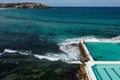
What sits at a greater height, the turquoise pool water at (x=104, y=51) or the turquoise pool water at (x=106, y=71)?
the turquoise pool water at (x=106, y=71)

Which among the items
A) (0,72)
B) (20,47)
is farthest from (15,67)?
(20,47)

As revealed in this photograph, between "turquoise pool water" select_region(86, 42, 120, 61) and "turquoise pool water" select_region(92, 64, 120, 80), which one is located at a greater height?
"turquoise pool water" select_region(92, 64, 120, 80)

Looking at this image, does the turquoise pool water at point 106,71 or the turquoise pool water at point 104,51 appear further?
the turquoise pool water at point 104,51

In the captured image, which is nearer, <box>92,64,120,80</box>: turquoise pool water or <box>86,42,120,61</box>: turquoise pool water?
<box>92,64,120,80</box>: turquoise pool water

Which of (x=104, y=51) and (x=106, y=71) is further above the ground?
(x=106, y=71)

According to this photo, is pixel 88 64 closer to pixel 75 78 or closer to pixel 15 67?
pixel 75 78
